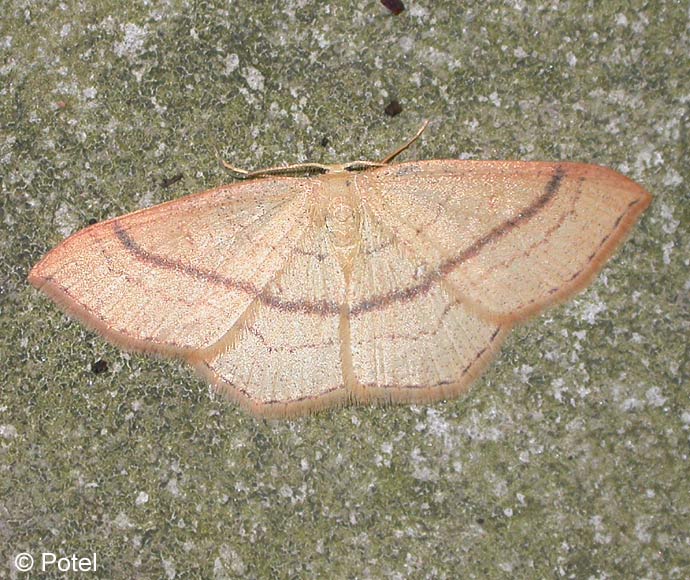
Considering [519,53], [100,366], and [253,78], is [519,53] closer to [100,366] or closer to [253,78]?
[253,78]

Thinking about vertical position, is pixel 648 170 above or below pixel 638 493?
above

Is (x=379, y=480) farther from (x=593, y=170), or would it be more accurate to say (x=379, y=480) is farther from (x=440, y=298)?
(x=593, y=170)

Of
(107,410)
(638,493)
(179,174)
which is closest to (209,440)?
(107,410)

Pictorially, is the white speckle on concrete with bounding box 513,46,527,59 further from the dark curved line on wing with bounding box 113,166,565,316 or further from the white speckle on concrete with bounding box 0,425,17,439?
the white speckle on concrete with bounding box 0,425,17,439

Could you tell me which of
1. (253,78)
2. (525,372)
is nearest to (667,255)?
(525,372)

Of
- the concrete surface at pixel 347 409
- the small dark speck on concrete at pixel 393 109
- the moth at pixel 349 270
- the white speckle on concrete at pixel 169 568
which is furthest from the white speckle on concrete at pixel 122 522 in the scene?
the small dark speck on concrete at pixel 393 109

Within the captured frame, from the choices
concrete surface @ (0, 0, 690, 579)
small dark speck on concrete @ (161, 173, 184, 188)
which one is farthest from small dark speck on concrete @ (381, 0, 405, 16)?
small dark speck on concrete @ (161, 173, 184, 188)
